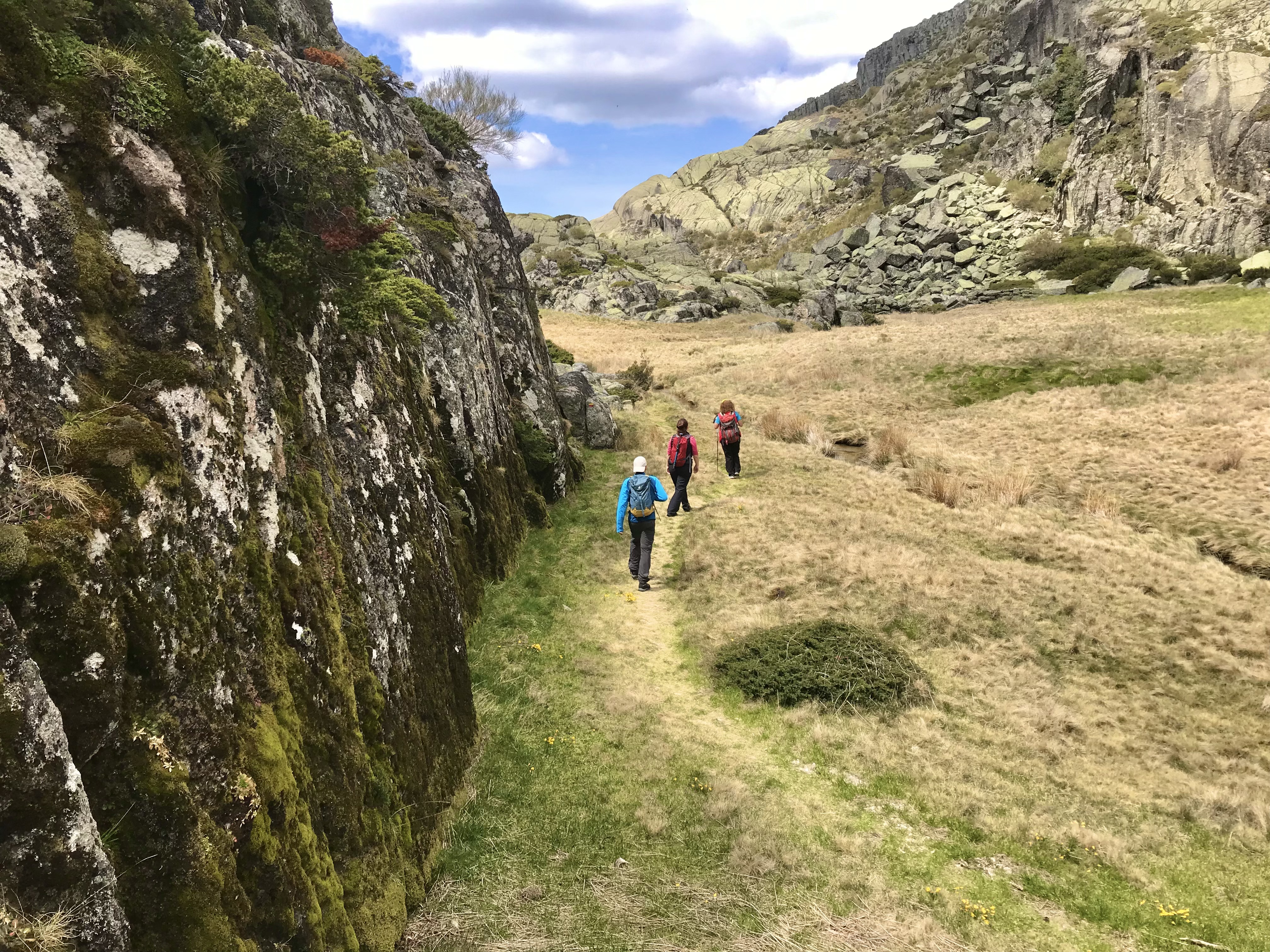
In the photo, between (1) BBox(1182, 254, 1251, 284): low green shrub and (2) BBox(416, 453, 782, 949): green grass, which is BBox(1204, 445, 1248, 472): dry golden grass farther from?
(1) BBox(1182, 254, 1251, 284): low green shrub

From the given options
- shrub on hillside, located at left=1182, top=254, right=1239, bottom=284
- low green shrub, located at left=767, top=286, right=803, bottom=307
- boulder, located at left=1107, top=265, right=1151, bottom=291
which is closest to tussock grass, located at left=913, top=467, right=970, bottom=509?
boulder, located at left=1107, top=265, right=1151, bottom=291

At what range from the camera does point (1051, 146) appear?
253ft

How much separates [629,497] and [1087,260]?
6081cm

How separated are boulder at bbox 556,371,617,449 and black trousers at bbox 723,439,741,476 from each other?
4907 mm

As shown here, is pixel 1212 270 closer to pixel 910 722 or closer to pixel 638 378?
pixel 638 378

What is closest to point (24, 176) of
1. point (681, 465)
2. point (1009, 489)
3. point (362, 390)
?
point (362, 390)

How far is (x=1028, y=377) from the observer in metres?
28.9

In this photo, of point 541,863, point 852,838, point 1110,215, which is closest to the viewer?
point 541,863

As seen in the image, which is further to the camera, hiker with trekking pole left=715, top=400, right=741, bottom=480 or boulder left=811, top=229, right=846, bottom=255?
boulder left=811, top=229, right=846, bottom=255

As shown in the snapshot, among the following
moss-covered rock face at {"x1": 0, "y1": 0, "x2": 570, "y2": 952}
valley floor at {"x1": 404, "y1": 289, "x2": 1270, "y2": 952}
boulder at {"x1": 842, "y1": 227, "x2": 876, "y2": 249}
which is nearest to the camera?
moss-covered rock face at {"x1": 0, "y1": 0, "x2": 570, "y2": 952}

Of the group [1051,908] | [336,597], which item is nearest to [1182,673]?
[1051,908]

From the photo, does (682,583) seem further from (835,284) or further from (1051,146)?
(1051,146)

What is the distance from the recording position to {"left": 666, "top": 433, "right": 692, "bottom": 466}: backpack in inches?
665

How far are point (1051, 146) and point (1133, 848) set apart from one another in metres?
91.8
